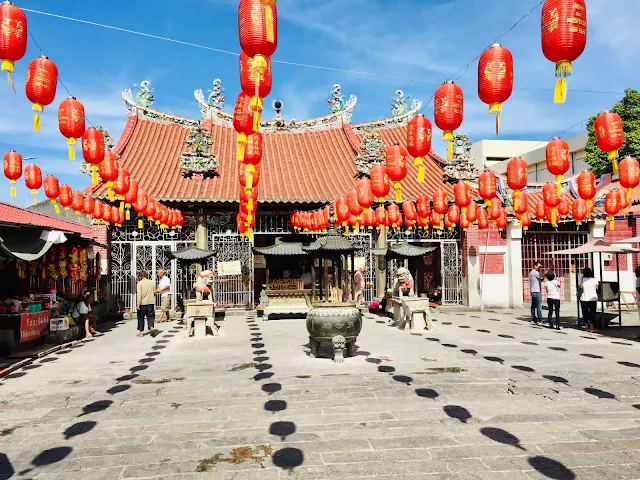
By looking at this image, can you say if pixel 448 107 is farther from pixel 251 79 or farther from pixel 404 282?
pixel 404 282

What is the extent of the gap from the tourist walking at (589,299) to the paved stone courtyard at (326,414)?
2.14m

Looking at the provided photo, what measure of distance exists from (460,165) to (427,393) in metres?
13.0

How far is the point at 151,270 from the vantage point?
591 inches

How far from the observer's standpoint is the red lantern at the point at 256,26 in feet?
16.1

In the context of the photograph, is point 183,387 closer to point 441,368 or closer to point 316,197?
point 441,368

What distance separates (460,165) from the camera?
17172 mm

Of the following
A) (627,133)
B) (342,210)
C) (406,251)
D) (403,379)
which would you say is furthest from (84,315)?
(627,133)

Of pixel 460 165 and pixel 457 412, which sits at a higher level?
pixel 460 165

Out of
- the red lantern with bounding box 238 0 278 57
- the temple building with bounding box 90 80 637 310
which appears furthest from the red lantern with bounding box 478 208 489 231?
the red lantern with bounding box 238 0 278 57

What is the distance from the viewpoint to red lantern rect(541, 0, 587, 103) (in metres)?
4.89

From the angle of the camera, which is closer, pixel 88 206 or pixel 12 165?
pixel 12 165

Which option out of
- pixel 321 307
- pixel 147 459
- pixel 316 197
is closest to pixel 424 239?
pixel 316 197

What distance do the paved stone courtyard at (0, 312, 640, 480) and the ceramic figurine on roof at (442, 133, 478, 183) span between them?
925 cm

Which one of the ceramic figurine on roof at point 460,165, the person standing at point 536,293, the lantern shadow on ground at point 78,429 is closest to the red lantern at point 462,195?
the person standing at point 536,293
